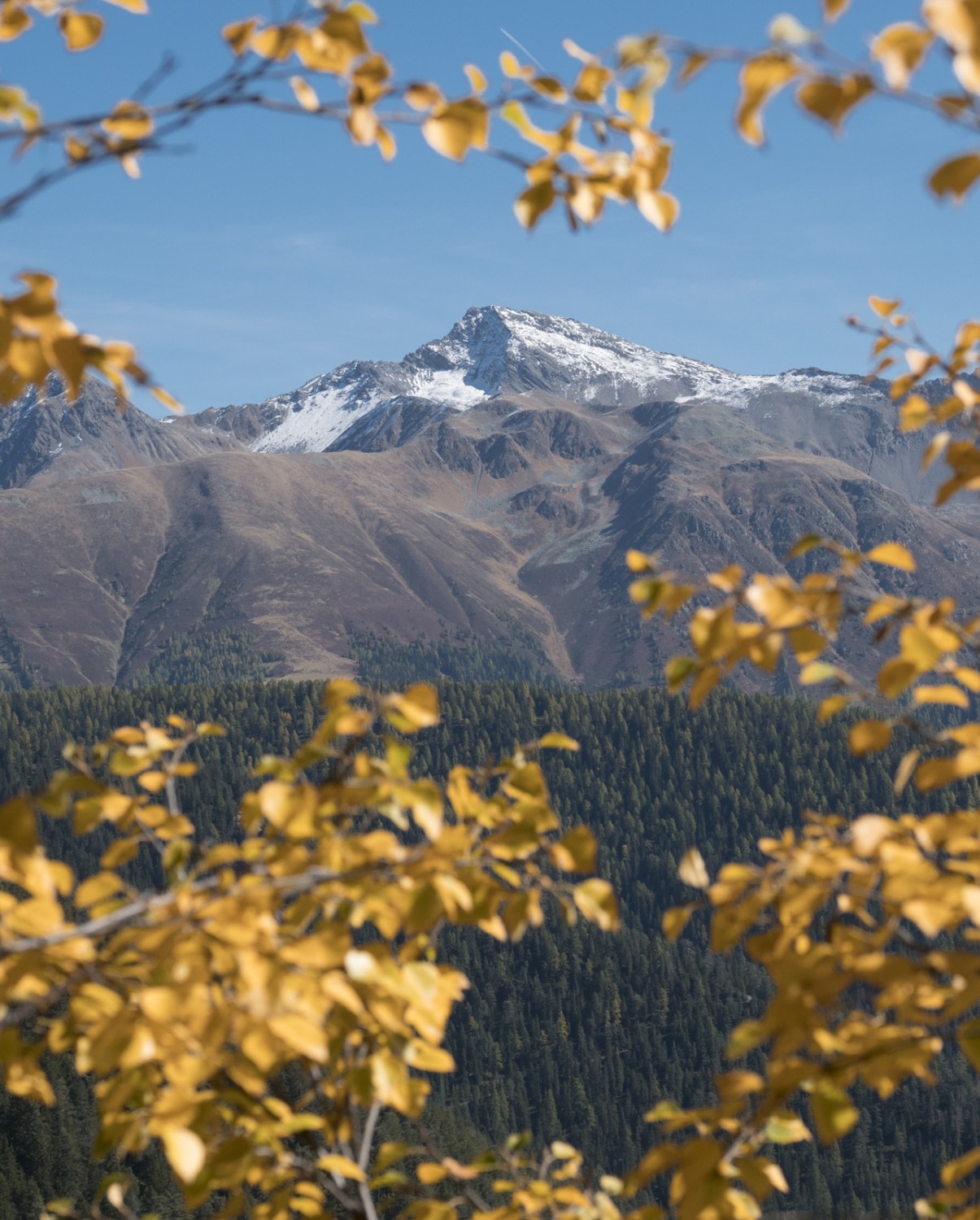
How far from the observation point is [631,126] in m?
4.78

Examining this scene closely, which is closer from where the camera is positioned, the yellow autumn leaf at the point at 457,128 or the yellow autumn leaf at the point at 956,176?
the yellow autumn leaf at the point at 956,176

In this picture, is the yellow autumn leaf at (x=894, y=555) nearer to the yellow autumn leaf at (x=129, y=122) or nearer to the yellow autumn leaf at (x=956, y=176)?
the yellow autumn leaf at (x=956, y=176)

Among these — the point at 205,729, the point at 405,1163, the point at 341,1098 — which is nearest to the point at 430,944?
the point at 341,1098

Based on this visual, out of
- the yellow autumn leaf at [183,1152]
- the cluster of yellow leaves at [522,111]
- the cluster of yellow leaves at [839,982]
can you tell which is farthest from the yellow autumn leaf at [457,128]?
the yellow autumn leaf at [183,1152]

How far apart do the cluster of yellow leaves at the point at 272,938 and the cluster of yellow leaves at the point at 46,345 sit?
1.39 metres

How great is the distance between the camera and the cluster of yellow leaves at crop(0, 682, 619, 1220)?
3.88 meters

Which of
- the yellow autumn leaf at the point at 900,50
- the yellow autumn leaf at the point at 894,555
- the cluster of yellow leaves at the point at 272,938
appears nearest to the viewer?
the yellow autumn leaf at the point at 900,50

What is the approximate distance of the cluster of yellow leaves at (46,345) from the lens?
368 centimetres

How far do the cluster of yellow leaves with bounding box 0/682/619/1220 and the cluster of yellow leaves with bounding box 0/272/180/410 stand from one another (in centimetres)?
139

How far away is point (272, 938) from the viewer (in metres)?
4.10

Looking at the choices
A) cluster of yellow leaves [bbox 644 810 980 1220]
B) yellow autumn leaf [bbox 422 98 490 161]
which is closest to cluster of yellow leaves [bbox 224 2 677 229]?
yellow autumn leaf [bbox 422 98 490 161]

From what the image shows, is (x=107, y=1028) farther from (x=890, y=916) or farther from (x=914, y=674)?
(x=914, y=674)

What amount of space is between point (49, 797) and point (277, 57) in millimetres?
3047

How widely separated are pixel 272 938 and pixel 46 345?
220cm
